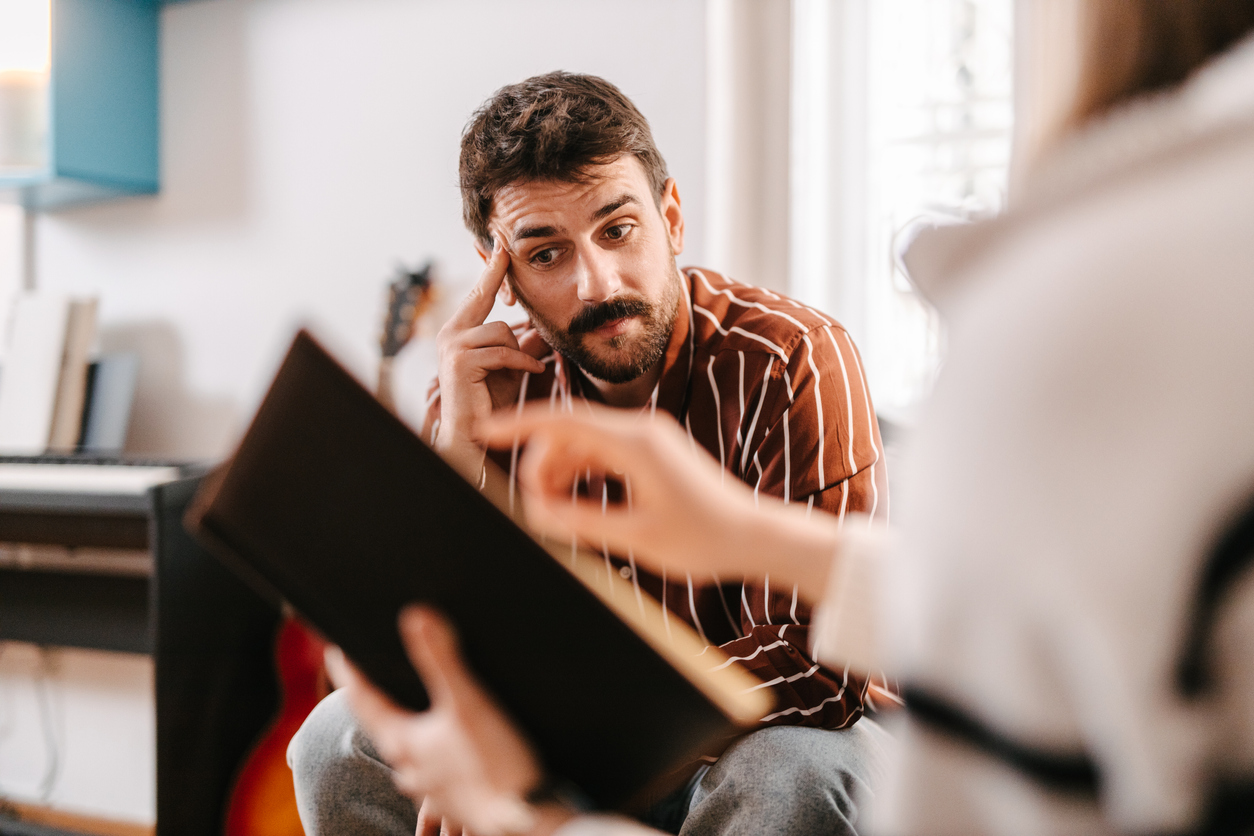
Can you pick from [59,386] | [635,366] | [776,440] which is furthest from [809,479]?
[59,386]

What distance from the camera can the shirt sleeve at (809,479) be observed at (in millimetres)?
893

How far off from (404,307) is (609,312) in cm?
86

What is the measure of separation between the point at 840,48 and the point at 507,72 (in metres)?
0.73

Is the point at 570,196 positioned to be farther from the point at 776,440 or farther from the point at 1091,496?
the point at 1091,496

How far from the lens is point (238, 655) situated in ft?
5.68

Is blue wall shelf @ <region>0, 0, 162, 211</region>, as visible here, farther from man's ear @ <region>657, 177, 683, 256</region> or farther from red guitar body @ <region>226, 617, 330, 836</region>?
man's ear @ <region>657, 177, 683, 256</region>

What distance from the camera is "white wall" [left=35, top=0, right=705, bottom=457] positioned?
191 cm

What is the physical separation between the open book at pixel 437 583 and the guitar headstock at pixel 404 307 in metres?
1.32

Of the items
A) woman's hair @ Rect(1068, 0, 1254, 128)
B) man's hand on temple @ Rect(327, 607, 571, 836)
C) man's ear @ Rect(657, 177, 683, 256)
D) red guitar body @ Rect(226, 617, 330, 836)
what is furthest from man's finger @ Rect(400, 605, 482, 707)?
red guitar body @ Rect(226, 617, 330, 836)

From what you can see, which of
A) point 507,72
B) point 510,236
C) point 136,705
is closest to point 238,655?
point 136,705

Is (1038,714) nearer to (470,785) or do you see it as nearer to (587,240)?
(470,785)

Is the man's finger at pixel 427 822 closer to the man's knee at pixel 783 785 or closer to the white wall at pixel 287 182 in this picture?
the man's knee at pixel 783 785

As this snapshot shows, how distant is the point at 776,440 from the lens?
1037 millimetres

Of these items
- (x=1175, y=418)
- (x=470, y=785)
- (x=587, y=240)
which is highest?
(x=587, y=240)
